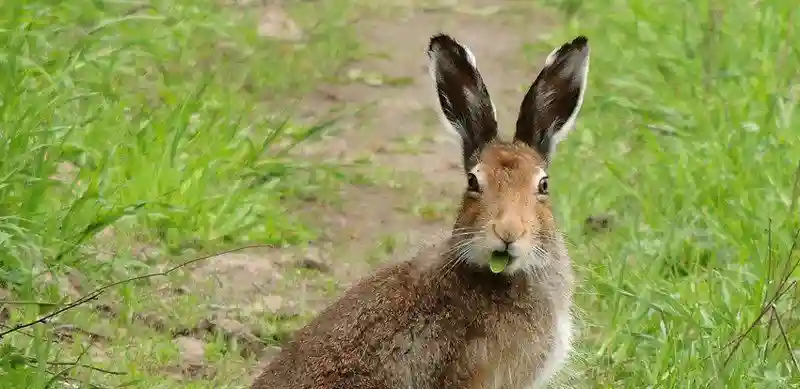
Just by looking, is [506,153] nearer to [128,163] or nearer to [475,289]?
[475,289]

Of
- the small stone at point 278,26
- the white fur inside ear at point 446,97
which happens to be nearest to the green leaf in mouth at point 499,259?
the white fur inside ear at point 446,97

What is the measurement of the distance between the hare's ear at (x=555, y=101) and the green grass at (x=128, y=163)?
1406mm

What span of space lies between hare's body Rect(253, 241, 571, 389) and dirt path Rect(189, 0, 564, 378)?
510 millimetres

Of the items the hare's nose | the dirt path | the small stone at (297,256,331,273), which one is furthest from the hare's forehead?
the small stone at (297,256,331,273)

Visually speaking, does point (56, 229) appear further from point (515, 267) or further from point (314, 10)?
point (314, 10)

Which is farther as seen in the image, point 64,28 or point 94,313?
point 64,28

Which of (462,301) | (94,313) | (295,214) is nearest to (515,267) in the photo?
(462,301)

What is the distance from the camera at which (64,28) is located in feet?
22.9

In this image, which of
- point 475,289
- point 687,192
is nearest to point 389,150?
point 687,192

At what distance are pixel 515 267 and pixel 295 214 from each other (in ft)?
7.85

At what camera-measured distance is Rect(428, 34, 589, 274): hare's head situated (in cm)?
475

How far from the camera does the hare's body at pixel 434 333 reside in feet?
14.8

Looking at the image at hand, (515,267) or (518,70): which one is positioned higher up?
(515,267)

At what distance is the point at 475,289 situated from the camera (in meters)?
4.88
